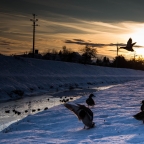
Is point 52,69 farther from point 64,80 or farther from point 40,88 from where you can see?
point 40,88

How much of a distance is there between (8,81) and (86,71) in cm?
3637

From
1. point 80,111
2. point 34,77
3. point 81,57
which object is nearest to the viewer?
point 80,111

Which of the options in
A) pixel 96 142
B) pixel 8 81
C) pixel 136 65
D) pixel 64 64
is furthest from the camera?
pixel 136 65

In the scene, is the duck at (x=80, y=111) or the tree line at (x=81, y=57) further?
the tree line at (x=81, y=57)

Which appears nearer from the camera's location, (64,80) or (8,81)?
(8,81)

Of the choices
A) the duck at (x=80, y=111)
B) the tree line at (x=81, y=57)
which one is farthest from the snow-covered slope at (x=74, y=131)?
the tree line at (x=81, y=57)

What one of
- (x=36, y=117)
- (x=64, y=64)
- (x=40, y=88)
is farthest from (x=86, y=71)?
(x=36, y=117)

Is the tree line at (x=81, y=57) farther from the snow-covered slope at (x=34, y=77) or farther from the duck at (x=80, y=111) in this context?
the duck at (x=80, y=111)

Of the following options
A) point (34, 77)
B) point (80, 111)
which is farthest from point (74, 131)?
point (34, 77)

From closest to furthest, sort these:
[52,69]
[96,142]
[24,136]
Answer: [96,142], [24,136], [52,69]

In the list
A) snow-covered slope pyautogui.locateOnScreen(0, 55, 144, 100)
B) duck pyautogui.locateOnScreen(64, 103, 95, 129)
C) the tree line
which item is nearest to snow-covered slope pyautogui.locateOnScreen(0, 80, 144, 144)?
duck pyautogui.locateOnScreen(64, 103, 95, 129)

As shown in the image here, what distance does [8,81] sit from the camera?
1564 inches

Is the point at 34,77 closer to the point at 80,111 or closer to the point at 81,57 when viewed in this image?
the point at 80,111

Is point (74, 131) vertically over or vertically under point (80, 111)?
under
